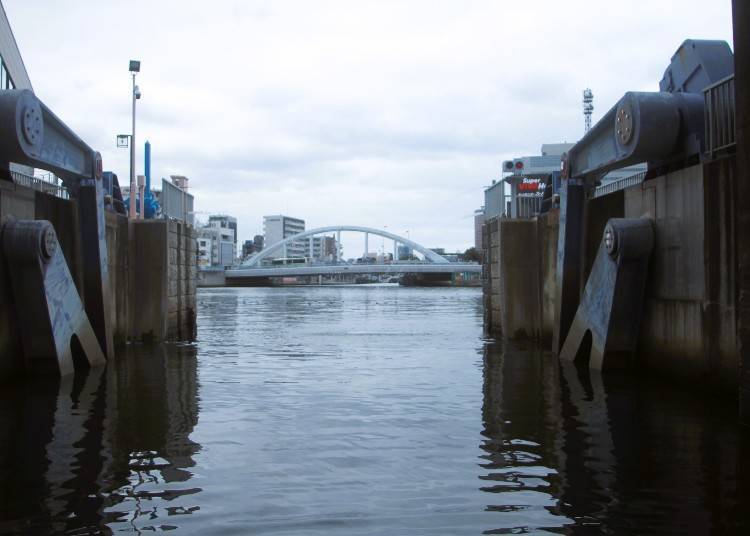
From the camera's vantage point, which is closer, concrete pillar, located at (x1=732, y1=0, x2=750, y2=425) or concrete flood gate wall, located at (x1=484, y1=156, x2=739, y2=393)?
concrete pillar, located at (x1=732, y1=0, x2=750, y2=425)

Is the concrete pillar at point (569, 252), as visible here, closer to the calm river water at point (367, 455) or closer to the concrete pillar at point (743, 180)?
the calm river water at point (367, 455)

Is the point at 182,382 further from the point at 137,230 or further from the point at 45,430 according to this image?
the point at 137,230

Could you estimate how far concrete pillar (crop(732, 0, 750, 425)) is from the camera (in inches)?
401

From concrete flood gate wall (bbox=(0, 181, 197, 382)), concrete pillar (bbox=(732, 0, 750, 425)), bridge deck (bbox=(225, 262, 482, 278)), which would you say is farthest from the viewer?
bridge deck (bbox=(225, 262, 482, 278))

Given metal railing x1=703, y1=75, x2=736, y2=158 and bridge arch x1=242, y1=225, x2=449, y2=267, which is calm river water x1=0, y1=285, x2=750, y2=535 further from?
bridge arch x1=242, y1=225, x2=449, y2=267

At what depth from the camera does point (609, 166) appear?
57.2 ft

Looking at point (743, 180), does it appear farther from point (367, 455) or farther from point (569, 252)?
point (569, 252)

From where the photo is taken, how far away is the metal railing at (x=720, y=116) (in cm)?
1267

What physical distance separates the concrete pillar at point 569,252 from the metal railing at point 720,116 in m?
6.47

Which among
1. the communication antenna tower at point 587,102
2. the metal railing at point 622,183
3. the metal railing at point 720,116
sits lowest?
the metal railing at point 622,183

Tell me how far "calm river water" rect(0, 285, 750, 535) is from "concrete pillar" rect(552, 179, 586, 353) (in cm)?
318

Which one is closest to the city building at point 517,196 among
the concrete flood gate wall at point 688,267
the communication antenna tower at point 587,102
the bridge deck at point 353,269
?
the concrete flood gate wall at point 688,267

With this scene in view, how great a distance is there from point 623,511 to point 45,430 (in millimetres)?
8280

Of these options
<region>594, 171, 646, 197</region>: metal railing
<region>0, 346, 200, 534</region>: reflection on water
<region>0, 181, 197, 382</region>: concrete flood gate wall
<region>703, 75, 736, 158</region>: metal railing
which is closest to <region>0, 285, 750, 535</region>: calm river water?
<region>0, 346, 200, 534</region>: reflection on water
